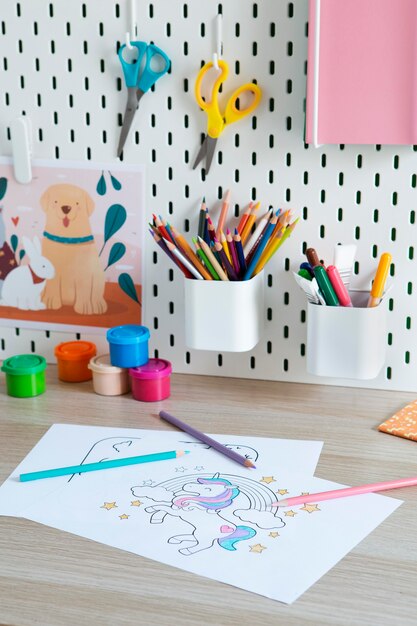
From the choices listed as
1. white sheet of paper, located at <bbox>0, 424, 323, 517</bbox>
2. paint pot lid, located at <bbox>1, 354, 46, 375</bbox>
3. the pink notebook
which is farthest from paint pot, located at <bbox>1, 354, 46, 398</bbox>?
the pink notebook

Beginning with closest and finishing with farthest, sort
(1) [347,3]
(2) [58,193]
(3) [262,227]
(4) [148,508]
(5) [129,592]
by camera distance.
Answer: (5) [129,592] < (4) [148,508] < (1) [347,3] < (3) [262,227] < (2) [58,193]

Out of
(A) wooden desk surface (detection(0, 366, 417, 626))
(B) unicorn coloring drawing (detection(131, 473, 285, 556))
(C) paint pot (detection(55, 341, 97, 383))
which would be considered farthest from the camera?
(C) paint pot (detection(55, 341, 97, 383))

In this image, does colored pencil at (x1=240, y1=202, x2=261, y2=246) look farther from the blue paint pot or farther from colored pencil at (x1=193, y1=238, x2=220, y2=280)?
the blue paint pot

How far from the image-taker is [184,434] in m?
1.03

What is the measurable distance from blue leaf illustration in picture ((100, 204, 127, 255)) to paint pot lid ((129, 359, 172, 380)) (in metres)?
0.19

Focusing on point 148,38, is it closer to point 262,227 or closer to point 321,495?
point 262,227

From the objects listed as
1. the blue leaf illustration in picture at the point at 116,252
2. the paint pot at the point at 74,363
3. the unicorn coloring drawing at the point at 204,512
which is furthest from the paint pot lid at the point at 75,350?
the unicorn coloring drawing at the point at 204,512

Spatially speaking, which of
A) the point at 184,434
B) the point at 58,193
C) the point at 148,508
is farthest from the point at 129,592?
the point at 58,193

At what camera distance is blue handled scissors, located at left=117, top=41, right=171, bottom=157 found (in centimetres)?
112

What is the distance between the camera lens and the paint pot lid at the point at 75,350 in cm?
118

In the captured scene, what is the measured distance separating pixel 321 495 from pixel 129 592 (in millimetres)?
230

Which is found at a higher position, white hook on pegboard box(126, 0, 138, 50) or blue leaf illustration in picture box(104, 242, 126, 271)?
white hook on pegboard box(126, 0, 138, 50)

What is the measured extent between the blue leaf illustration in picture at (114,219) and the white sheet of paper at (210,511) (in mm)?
323

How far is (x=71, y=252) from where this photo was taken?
48.4 inches
